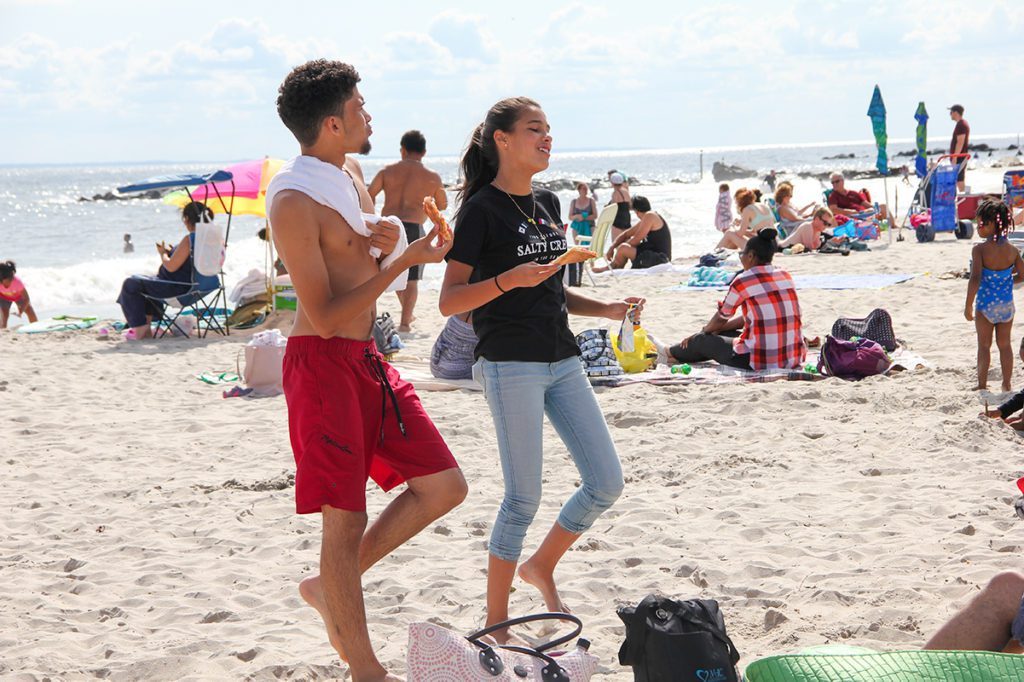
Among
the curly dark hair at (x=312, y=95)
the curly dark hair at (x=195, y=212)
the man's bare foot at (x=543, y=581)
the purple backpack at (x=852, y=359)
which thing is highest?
the curly dark hair at (x=312, y=95)

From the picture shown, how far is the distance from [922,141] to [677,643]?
56.6 feet

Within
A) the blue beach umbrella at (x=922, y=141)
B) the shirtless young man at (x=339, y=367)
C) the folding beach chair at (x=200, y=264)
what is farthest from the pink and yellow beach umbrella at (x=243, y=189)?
the blue beach umbrella at (x=922, y=141)

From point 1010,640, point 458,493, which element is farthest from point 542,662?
point 1010,640

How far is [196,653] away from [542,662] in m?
1.35

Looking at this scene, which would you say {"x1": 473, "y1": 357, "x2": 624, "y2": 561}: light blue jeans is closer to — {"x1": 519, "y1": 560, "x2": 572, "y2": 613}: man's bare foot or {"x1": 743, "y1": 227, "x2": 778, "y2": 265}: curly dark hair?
{"x1": 519, "y1": 560, "x2": 572, "y2": 613}: man's bare foot

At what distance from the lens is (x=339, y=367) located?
273cm

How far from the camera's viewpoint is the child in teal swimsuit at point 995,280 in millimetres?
6398

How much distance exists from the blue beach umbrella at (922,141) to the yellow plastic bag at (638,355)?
11408 mm

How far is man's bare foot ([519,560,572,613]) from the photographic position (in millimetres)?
3348

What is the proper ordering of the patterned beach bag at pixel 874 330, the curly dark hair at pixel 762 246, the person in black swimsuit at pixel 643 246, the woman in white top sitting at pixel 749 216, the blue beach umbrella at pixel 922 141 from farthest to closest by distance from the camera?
1. the blue beach umbrella at pixel 922 141
2. the person in black swimsuit at pixel 643 246
3. the woman in white top sitting at pixel 749 216
4. the patterned beach bag at pixel 874 330
5. the curly dark hair at pixel 762 246

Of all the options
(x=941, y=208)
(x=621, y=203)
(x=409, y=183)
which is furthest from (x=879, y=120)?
(x=409, y=183)

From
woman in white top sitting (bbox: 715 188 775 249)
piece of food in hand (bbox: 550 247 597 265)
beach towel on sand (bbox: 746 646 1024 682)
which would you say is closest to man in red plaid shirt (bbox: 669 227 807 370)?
piece of food in hand (bbox: 550 247 597 265)

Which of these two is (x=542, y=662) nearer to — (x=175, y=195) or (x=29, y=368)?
(x=29, y=368)

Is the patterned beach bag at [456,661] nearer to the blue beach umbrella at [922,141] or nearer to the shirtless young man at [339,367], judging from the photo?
the shirtless young man at [339,367]
